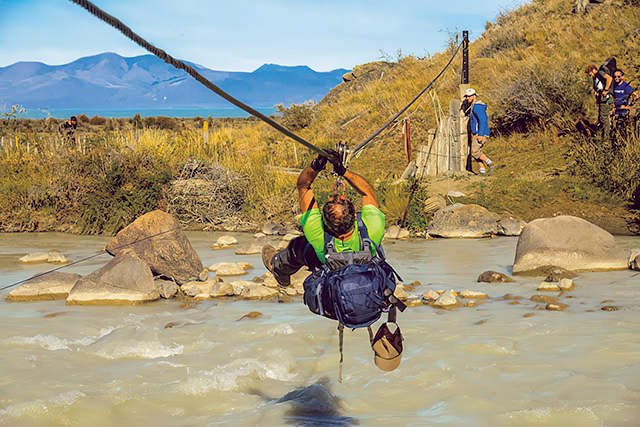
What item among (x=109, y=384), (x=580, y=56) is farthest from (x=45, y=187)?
(x=580, y=56)

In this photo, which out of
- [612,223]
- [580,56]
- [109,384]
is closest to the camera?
[109,384]

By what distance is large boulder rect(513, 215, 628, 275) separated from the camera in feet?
31.3

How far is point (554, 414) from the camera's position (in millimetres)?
5184

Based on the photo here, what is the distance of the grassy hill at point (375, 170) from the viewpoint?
14.0 m

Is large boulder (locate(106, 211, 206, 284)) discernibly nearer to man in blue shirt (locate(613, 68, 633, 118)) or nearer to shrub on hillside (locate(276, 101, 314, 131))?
man in blue shirt (locate(613, 68, 633, 118))

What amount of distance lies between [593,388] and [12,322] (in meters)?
7.01

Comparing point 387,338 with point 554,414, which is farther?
point 554,414

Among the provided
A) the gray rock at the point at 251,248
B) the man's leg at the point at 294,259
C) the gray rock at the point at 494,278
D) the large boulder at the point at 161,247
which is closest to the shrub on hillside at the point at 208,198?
the gray rock at the point at 251,248

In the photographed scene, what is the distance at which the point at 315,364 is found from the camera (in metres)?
6.90

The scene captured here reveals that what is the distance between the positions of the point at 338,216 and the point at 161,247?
6226mm

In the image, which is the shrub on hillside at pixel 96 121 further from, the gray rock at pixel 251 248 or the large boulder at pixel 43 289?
the large boulder at pixel 43 289

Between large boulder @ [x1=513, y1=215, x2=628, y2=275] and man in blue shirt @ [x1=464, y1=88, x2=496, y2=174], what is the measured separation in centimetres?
654

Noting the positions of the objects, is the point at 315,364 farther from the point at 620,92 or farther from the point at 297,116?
the point at 297,116

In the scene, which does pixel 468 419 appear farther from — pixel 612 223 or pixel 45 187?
pixel 45 187
